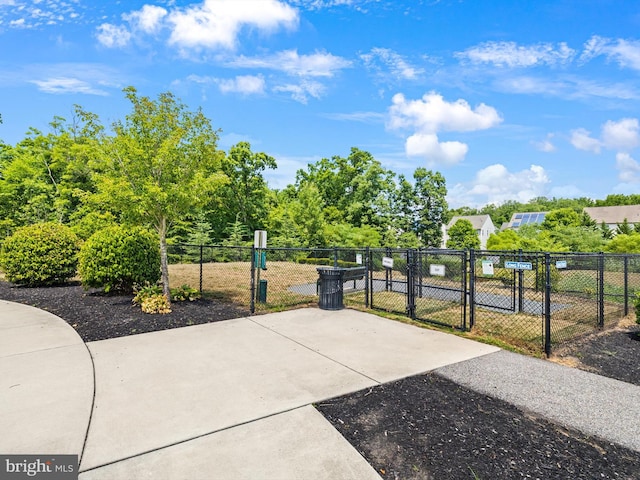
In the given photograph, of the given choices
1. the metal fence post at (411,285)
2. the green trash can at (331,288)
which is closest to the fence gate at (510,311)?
the metal fence post at (411,285)

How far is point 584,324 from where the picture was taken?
6691 mm

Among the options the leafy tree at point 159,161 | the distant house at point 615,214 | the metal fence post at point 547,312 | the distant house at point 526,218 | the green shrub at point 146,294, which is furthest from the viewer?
the distant house at point 526,218

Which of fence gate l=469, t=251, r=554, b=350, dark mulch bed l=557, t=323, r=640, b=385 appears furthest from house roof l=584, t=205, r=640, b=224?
dark mulch bed l=557, t=323, r=640, b=385

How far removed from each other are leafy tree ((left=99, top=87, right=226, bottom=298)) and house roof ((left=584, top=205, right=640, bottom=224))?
192 feet

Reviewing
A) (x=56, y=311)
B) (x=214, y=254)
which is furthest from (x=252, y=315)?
(x=214, y=254)

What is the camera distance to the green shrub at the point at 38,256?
32.6ft

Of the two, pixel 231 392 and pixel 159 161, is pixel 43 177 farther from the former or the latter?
pixel 231 392

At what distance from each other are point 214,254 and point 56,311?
1676cm

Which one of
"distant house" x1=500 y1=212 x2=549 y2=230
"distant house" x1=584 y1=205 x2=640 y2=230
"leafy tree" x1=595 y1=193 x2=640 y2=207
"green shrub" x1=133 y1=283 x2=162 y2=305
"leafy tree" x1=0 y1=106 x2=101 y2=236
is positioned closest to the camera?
"green shrub" x1=133 y1=283 x2=162 y2=305

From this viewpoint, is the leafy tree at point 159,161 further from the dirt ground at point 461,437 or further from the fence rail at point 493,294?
the dirt ground at point 461,437

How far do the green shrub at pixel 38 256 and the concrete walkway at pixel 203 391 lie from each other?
168 inches

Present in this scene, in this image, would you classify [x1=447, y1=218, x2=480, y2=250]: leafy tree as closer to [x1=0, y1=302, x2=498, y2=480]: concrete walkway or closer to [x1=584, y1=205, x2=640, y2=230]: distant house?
[x1=584, y1=205, x2=640, y2=230]: distant house

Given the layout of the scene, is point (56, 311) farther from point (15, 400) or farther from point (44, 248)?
point (15, 400)

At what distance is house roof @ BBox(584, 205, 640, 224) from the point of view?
162 ft
